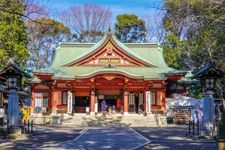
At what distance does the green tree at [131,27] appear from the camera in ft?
191

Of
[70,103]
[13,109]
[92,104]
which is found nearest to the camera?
[13,109]

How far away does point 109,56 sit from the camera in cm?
4019

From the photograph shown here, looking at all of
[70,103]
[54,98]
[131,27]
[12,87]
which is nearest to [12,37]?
[54,98]

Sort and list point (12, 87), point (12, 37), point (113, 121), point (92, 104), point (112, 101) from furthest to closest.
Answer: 1. point (112, 101)
2. point (92, 104)
3. point (12, 37)
4. point (113, 121)
5. point (12, 87)

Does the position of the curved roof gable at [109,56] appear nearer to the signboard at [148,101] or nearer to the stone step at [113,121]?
the signboard at [148,101]

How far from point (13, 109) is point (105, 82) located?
1960 centimetres

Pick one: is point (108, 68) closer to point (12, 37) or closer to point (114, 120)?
point (114, 120)

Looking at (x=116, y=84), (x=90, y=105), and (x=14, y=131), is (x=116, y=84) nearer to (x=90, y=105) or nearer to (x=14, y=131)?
(x=90, y=105)

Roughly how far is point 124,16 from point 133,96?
70.0 feet

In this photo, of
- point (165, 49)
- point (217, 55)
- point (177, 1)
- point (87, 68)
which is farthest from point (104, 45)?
point (177, 1)

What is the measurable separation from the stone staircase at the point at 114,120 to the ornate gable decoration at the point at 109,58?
20.3 feet

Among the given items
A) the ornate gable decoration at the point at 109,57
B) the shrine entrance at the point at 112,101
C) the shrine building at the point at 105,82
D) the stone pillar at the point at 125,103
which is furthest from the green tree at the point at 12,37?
the stone pillar at the point at 125,103

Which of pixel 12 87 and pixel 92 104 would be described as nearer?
pixel 12 87

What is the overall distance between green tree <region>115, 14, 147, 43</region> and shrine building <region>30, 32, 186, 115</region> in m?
17.1
